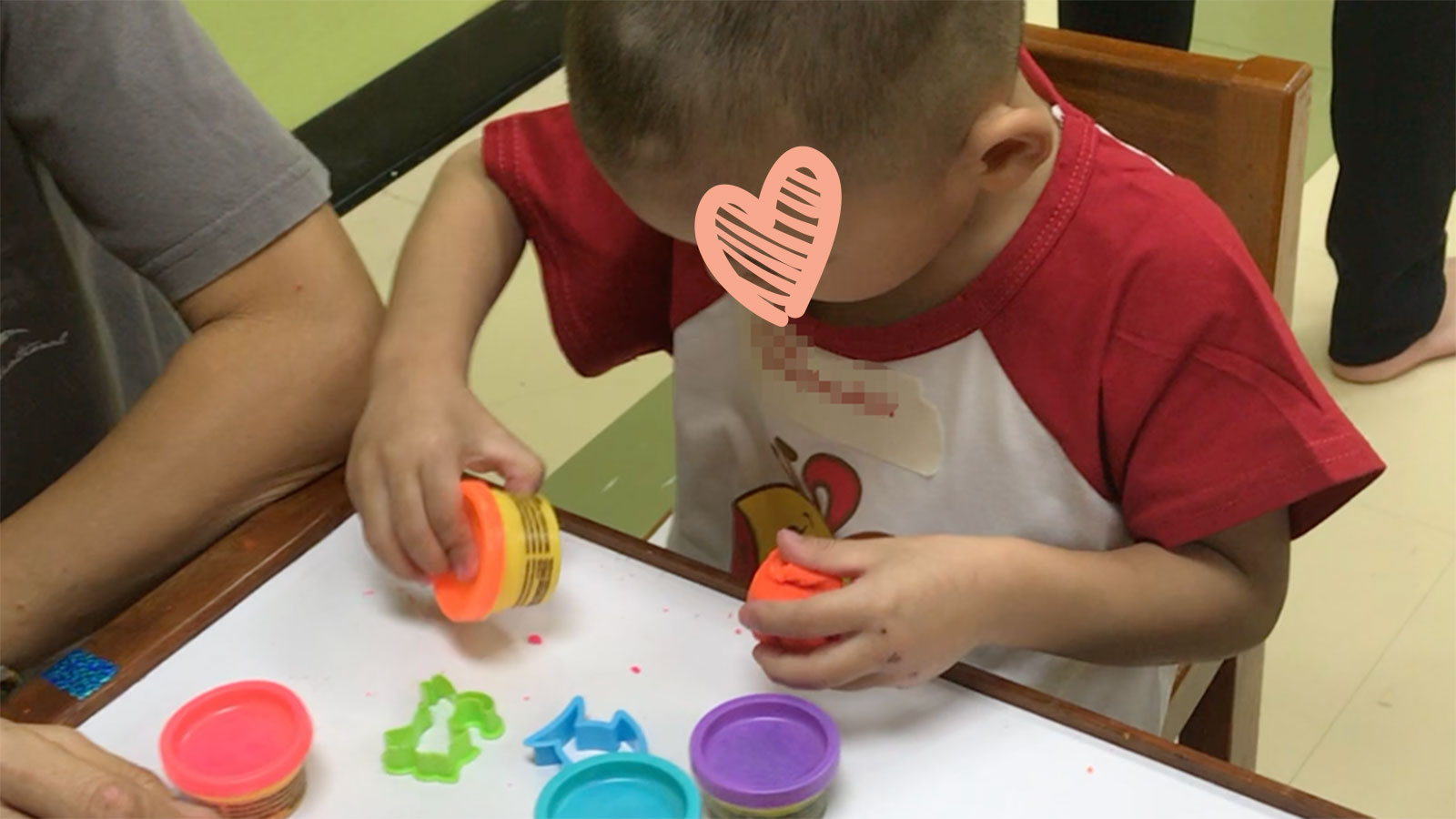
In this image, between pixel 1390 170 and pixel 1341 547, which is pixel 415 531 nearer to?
pixel 1341 547

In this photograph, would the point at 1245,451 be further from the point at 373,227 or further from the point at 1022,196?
the point at 373,227

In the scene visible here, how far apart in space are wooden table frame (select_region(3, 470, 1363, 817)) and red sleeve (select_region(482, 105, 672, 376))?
0.18 metres

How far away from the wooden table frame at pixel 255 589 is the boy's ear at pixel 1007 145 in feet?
0.68

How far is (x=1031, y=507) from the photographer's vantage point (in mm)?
758

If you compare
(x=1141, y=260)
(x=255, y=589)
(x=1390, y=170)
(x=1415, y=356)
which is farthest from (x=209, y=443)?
(x=1415, y=356)

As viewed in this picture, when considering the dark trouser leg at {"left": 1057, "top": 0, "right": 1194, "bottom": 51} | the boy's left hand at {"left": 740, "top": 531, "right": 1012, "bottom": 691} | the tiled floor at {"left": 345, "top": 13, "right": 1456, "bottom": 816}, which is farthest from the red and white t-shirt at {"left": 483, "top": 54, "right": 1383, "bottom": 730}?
the dark trouser leg at {"left": 1057, "top": 0, "right": 1194, "bottom": 51}

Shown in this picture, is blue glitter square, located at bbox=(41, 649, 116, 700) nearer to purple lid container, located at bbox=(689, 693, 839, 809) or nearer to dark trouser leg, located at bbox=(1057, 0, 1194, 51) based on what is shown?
purple lid container, located at bbox=(689, 693, 839, 809)

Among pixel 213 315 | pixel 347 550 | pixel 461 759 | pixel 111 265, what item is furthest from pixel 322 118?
pixel 461 759

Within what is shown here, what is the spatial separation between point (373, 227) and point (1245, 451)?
5.27 feet

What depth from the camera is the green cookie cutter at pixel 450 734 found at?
59 cm

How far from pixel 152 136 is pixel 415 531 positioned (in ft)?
0.86

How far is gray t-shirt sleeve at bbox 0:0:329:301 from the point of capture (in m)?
0.73

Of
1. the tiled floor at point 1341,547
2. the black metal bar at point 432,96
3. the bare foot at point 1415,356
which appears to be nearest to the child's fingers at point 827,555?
the tiled floor at point 1341,547
